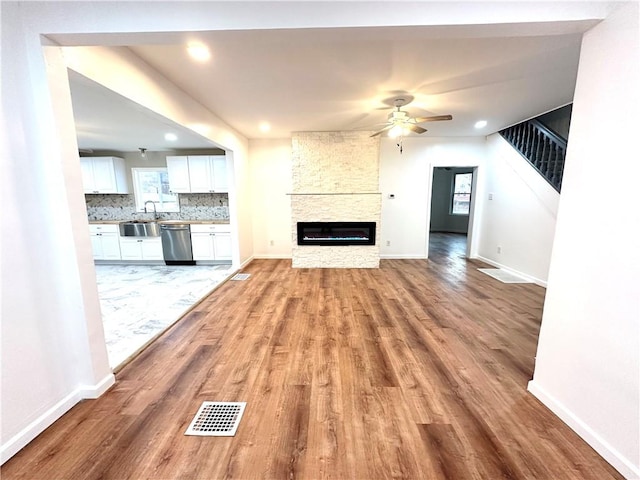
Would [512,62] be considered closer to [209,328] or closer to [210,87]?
[210,87]

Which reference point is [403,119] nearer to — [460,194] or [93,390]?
[93,390]

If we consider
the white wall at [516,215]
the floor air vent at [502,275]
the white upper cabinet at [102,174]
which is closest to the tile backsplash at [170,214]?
the white upper cabinet at [102,174]

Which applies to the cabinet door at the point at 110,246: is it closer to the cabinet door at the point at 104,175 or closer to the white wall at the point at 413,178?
the cabinet door at the point at 104,175

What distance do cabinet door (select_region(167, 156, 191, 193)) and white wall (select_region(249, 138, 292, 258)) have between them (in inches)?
54.4

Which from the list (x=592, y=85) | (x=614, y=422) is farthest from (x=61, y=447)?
(x=592, y=85)

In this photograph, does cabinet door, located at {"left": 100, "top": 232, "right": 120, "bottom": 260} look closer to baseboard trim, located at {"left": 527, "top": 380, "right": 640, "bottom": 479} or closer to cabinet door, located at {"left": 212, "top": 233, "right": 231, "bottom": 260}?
cabinet door, located at {"left": 212, "top": 233, "right": 231, "bottom": 260}

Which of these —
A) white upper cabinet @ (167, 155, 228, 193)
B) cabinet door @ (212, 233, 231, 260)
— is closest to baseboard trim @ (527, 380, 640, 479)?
cabinet door @ (212, 233, 231, 260)

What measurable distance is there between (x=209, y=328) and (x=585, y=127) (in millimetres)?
3325

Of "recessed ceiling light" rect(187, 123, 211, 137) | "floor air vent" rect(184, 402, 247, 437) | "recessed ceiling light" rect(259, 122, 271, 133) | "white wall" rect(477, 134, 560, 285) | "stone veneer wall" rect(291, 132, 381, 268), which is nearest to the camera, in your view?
"floor air vent" rect(184, 402, 247, 437)

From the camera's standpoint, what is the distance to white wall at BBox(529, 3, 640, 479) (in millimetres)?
1233

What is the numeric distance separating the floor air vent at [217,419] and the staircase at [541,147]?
15.7 feet

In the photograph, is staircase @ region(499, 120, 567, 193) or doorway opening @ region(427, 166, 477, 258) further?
doorway opening @ region(427, 166, 477, 258)

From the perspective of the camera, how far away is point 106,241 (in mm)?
5488

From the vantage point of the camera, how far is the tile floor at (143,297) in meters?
2.59
